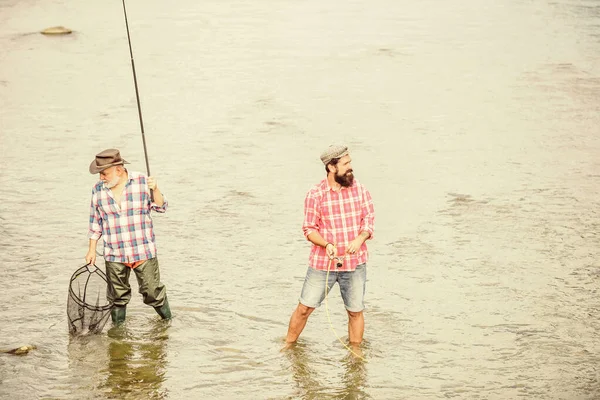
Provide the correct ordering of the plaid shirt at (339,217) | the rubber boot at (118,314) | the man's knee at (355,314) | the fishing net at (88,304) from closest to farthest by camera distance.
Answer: the plaid shirt at (339,217)
the man's knee at (355,314)
the fishing net at (88,304)
the rubber boot at (118,314)

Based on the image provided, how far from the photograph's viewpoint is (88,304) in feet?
28.1

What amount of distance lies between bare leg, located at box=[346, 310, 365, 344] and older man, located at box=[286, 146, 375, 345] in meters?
0.15

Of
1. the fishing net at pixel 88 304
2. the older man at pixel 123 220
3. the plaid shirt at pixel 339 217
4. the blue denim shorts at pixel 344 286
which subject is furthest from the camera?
the fishing net at pixel 88 304

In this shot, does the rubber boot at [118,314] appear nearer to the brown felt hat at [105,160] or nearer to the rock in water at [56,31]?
the brown felt hat at [105,160]

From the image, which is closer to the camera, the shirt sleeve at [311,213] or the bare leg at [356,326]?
the shirt sleeve at [311,213]

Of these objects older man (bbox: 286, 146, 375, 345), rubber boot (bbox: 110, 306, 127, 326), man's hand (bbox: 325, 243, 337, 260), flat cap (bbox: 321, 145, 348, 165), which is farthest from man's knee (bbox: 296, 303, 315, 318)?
rubber boot (bbox: 110, 306, 127, 326)

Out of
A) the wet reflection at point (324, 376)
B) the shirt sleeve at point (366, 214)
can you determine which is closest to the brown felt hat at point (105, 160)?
the shirt sleeve at point (366, 214)

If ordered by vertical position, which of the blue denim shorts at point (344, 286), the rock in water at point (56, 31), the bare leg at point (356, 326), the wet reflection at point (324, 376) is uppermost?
the rock in water at point (56, 31)

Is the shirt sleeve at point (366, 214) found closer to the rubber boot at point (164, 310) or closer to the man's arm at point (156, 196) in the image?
the man's arm at point (156, 196)

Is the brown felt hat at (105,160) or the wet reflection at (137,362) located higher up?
the brown felt hat at (105,160)

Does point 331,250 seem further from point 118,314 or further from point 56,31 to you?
point 56,31

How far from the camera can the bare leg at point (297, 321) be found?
8059 mm

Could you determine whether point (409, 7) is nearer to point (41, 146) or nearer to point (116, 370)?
point (41, 146)

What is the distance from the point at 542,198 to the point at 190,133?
18.8 ft
